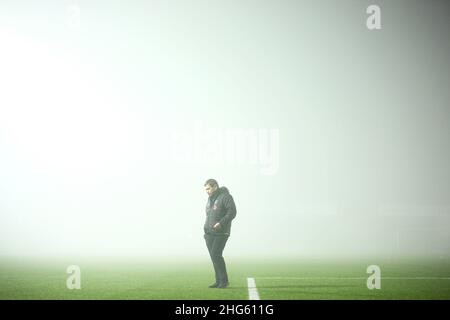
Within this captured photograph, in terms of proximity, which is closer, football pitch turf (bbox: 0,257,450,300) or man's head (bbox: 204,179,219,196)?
football pitch turf (bbox: 0,257,450,300)

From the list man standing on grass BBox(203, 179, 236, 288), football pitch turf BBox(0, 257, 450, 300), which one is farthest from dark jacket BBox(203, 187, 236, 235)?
Answer: football pitch turf BBox(0, 257, 450, 300)

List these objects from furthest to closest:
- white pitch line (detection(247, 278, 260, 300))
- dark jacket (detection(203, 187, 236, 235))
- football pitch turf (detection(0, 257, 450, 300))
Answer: dark jacket (detection(203, 187, 236, 235))
football pitch turf (detection(0, 257, 450, 300))
white pitch line (detection(247, 278, 260, 300))

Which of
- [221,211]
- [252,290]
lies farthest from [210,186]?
[252,290]

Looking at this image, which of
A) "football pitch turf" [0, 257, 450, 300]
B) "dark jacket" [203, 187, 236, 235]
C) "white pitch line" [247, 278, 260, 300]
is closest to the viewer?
"white pitch line" [247, 278, 260, 300]

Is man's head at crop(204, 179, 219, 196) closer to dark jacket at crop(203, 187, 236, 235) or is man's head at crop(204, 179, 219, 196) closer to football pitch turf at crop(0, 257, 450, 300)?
dark jacket at crop(203, 187, 236, 235)

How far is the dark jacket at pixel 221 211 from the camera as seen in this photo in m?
11.0

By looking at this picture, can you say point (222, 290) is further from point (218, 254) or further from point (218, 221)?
point (218, 221)

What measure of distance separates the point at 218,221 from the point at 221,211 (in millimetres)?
205

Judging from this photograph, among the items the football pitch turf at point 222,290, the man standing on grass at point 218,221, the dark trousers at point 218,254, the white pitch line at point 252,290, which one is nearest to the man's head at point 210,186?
the man standing on grass at point 218,221

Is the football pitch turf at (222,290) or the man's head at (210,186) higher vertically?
the man's head at (210,186)

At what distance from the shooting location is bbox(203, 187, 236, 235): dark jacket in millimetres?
11023

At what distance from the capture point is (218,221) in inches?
440

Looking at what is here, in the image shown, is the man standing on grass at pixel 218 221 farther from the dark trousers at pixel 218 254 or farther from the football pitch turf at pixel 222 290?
the football pitch turf at pixel 222 290
